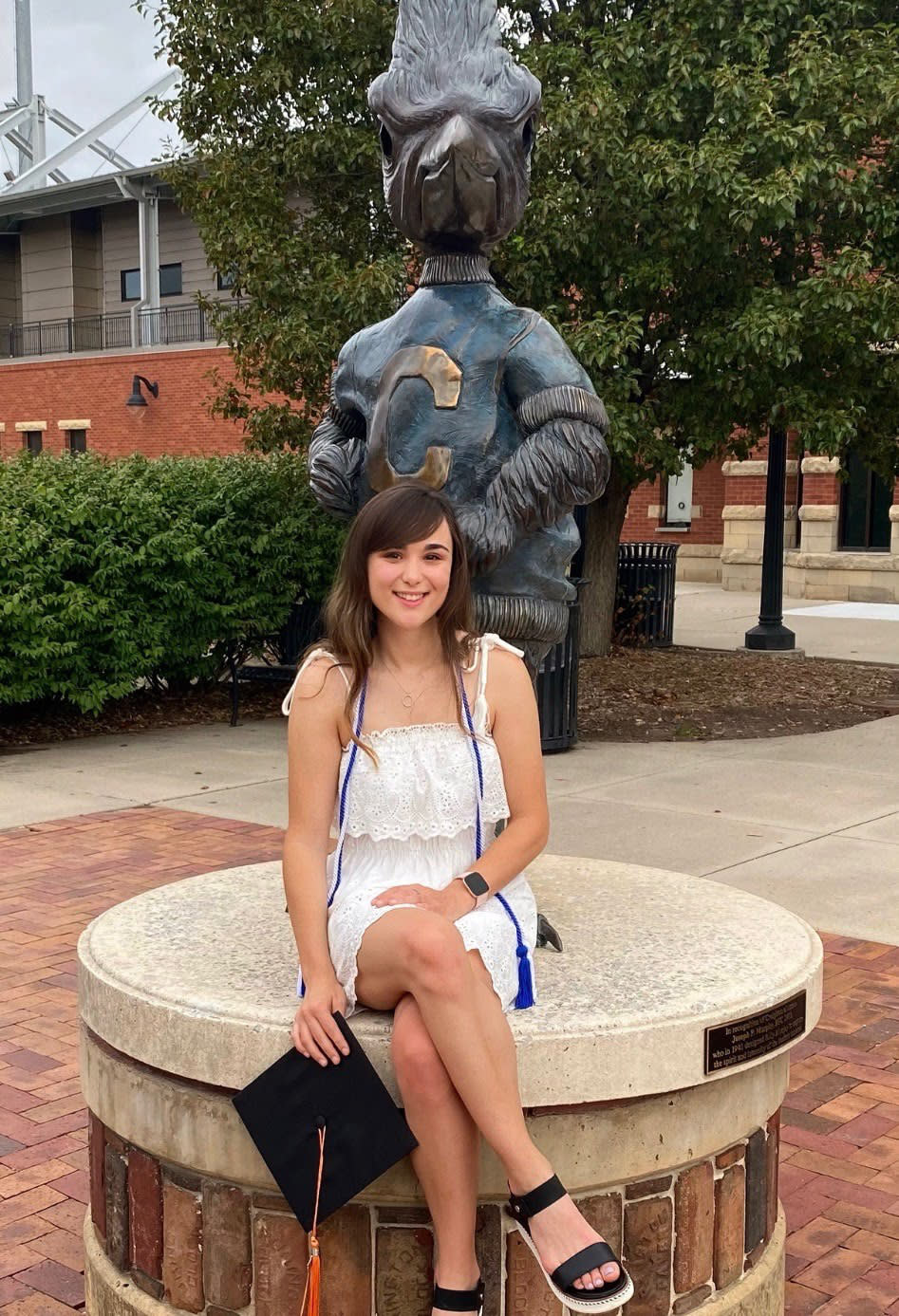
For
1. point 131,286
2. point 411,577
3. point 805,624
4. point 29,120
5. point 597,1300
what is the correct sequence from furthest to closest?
1. point 29,120
2. point 131,286
3. point 805,624
4. point 411,577
5. point 597,1300

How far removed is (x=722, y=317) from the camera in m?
10.2

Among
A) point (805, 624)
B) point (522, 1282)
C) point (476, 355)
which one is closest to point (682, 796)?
point (476, 355)

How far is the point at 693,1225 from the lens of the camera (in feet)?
8.95

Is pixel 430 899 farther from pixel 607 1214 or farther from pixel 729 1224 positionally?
pixel 729 1224

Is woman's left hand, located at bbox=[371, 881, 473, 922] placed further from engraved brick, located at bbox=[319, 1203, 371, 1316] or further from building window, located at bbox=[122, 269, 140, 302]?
building window, located at bbox=[122, 269, 140, 302]

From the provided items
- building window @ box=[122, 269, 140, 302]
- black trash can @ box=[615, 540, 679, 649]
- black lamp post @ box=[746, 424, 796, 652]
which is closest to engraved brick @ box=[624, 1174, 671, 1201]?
black trash can @ box=[615, 540, 679, 649]

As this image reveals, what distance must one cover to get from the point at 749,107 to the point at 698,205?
70 centimetres

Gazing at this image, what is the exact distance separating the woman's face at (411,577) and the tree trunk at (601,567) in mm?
9716

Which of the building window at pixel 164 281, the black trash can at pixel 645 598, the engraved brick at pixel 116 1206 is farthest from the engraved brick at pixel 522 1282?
the building window at pixel 164 281

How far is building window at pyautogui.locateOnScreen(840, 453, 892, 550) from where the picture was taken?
872 inches

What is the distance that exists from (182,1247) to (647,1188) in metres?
0.90

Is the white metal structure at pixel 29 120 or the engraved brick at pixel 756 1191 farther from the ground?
the white metal structure at pixel 29 120

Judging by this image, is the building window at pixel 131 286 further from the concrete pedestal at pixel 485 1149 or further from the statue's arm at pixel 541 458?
the concrete pedestal at pixel 485 1149

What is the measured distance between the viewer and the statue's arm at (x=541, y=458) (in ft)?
11.4
